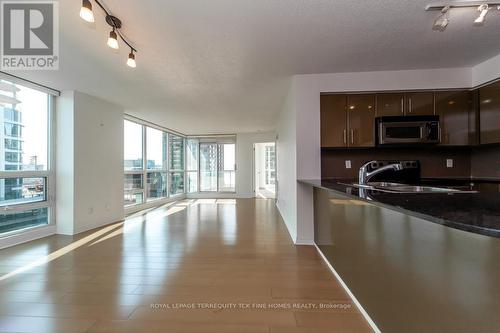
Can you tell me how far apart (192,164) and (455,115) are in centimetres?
803

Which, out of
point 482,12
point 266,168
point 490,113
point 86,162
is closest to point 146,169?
point 86,162

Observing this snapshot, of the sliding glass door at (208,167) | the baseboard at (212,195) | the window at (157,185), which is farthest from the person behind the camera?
the sliding glass door at (208,167)

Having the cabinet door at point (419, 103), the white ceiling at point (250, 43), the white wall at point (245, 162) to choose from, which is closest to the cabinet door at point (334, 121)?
the white ceiling at point (250, 43)

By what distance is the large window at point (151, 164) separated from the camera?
596 centimetres

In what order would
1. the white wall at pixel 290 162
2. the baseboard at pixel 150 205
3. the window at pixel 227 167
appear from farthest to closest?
the window at pixel 227 167 → the baseboard at pixel 150 205 → the white wall at pixel 290 162

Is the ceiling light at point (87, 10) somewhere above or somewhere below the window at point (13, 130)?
above

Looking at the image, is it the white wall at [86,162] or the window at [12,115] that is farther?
the white wall at [86,162]

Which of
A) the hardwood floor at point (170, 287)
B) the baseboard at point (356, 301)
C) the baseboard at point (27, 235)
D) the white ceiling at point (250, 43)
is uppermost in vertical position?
the white ceiling at point (250, 43)

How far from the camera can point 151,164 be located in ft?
22.6

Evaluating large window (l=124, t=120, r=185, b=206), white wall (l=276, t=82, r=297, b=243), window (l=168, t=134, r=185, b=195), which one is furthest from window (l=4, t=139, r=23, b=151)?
window (l=168, t=134, r=185, b=195)

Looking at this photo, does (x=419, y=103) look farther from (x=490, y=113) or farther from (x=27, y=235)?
(x=27, y=235)
